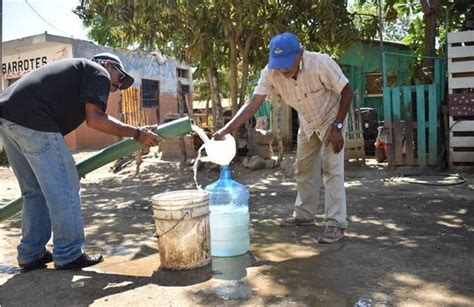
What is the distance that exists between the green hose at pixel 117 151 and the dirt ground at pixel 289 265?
1.43 ft

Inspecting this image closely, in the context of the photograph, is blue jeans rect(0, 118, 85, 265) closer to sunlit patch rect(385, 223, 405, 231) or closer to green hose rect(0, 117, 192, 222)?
green hose rect(0, 117, 192, 222)

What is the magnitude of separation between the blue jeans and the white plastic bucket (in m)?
0.59

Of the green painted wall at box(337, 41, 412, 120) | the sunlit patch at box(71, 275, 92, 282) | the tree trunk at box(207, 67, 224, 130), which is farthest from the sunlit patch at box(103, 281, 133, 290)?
the green painted wall at box(337, 41, 412, 120)

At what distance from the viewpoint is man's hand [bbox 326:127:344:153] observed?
158 inches

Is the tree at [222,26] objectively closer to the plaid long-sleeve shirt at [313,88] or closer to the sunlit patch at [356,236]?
the plaid long-sleeve shirt at [313,88]

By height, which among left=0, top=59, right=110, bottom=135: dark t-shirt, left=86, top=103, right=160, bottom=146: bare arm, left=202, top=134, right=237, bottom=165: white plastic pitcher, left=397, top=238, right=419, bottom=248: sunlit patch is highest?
left=0, top=59, right=110, bottom=135: dark t-shirt

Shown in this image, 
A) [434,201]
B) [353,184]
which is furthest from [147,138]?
[353,184]

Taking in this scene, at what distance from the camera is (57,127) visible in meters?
3.39

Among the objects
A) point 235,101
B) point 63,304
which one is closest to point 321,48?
point 235,101

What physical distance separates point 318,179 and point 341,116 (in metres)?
0.78

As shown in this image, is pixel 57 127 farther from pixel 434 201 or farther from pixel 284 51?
pixel 434 201

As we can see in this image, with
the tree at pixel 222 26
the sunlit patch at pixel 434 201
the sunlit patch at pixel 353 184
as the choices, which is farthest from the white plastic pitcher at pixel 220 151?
the tree at pixel 222 26

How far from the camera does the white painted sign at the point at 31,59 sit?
16.3m

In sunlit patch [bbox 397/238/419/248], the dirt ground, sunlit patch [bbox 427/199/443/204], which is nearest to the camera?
the dirt ground
